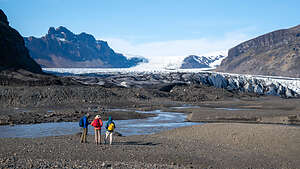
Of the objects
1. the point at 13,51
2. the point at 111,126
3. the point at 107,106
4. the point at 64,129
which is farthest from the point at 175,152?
the point at 13,51

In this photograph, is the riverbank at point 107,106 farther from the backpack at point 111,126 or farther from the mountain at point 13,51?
the mountain at point 13,51

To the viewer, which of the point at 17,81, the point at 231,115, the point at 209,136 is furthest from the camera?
the point at 17,81

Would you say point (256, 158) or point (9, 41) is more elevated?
point (9, 41)

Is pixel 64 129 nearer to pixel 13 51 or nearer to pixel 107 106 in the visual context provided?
pixel 107 106

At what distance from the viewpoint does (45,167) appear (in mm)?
11195

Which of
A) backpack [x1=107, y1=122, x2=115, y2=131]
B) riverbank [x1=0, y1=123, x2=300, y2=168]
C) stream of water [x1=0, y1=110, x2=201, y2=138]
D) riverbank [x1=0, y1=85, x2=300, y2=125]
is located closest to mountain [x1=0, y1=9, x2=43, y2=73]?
riverbank [x1=0, y1=85, x2=300, y2=125]

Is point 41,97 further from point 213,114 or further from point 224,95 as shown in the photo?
point 224,95

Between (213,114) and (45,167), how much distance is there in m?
26.1

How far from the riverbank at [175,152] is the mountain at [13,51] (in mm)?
59893

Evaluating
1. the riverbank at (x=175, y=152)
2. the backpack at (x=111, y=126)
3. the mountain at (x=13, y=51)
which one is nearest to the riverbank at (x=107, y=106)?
the riverbank at (x=175, y=152)

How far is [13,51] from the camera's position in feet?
267

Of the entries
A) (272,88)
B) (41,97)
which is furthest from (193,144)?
(272,88)

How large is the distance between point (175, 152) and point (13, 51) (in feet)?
241

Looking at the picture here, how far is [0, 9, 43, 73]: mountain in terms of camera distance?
7629 centimetres
